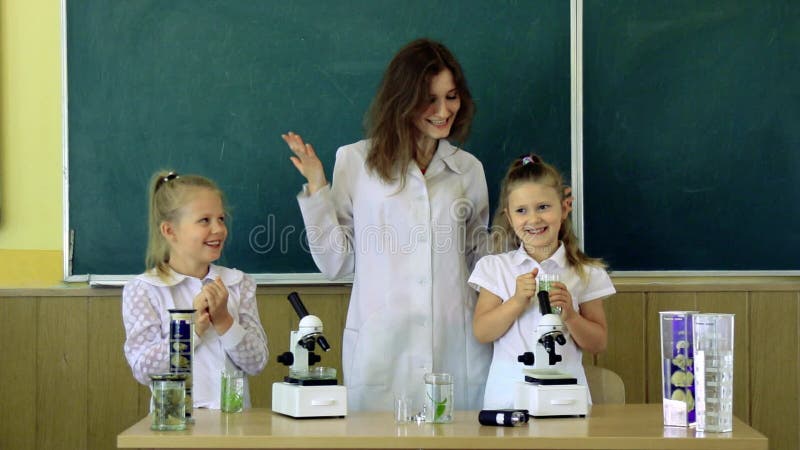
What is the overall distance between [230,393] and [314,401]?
0.26 meters

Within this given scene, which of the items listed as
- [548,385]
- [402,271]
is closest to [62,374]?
[402,271]

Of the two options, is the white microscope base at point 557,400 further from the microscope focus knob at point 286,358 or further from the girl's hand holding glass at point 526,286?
the microscope focus knob at point 286,358

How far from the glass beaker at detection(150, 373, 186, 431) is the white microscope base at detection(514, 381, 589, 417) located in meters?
0.90

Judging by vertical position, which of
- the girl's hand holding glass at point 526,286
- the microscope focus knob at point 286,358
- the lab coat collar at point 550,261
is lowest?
the microscope focus knob at point 286,358

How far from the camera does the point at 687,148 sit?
3797 mm

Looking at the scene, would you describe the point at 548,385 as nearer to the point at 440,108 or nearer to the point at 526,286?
the point at 526,286

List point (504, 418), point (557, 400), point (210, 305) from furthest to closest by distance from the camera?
point (210, 305)
point (557, 400)
point (504, 418)

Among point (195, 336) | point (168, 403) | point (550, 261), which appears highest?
point (550, 261)

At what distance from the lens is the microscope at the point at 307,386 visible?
8.25 ft

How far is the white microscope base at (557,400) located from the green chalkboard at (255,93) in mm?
1381

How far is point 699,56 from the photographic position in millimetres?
3801

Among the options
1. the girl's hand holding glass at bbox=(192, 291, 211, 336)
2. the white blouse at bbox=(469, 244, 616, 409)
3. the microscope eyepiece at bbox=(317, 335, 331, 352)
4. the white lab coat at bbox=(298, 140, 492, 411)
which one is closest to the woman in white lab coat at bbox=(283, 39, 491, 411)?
the white lab coat at bbox=(298, 140, 492, 411)

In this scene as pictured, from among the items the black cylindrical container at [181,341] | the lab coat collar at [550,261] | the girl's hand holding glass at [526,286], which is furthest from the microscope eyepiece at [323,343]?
the lab coat collar at [550,261]

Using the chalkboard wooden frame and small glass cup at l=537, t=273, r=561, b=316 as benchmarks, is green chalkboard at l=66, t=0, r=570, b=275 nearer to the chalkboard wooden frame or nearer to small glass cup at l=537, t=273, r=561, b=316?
the chalkboard wooden frame
